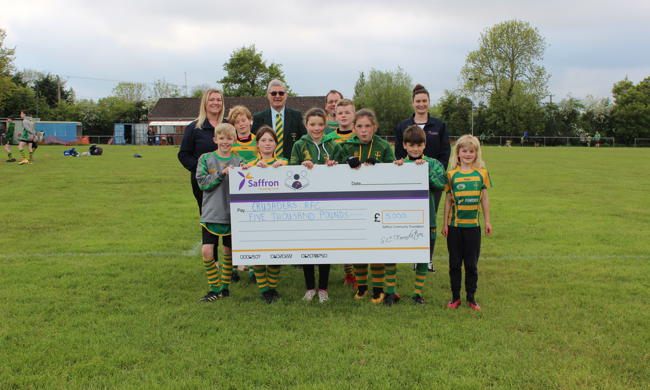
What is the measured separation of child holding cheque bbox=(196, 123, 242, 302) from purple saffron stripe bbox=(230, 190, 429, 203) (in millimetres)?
244

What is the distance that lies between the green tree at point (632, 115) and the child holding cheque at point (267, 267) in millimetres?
65662

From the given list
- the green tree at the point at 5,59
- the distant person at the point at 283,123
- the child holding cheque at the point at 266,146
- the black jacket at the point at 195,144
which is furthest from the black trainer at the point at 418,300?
the green tree at the point at 5,59

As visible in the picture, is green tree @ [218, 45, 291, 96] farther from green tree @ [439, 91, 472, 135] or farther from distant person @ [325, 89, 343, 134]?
distant person @ [325, 89, 343, 134]

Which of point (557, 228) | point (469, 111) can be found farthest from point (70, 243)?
point (469, 111)

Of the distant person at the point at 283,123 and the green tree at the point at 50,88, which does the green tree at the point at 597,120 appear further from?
the green tree at the point at 50,88

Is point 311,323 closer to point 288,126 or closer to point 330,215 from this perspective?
point 330,215

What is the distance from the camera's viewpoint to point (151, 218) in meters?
9.83

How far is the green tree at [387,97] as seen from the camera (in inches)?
2726

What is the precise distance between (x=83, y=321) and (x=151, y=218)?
5.51 metres

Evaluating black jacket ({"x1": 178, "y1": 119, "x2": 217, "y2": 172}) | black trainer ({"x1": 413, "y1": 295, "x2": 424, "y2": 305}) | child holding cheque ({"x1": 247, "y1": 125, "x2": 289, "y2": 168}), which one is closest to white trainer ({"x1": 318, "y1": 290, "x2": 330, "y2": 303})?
black trainer ({"x1": 413, "y1": 295, "x2": 424, "y2": 305})

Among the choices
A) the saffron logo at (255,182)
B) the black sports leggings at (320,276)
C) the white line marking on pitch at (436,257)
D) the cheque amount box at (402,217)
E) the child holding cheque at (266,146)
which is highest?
the child holding cheque at (266,146)

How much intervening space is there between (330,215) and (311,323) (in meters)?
1.03

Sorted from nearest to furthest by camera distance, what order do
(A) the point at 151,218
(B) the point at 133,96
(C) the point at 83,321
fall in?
(C) the point at 83,321 < (A) the point at 151,218 < (B) the point at 133,96

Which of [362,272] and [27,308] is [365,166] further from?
[27,308]
